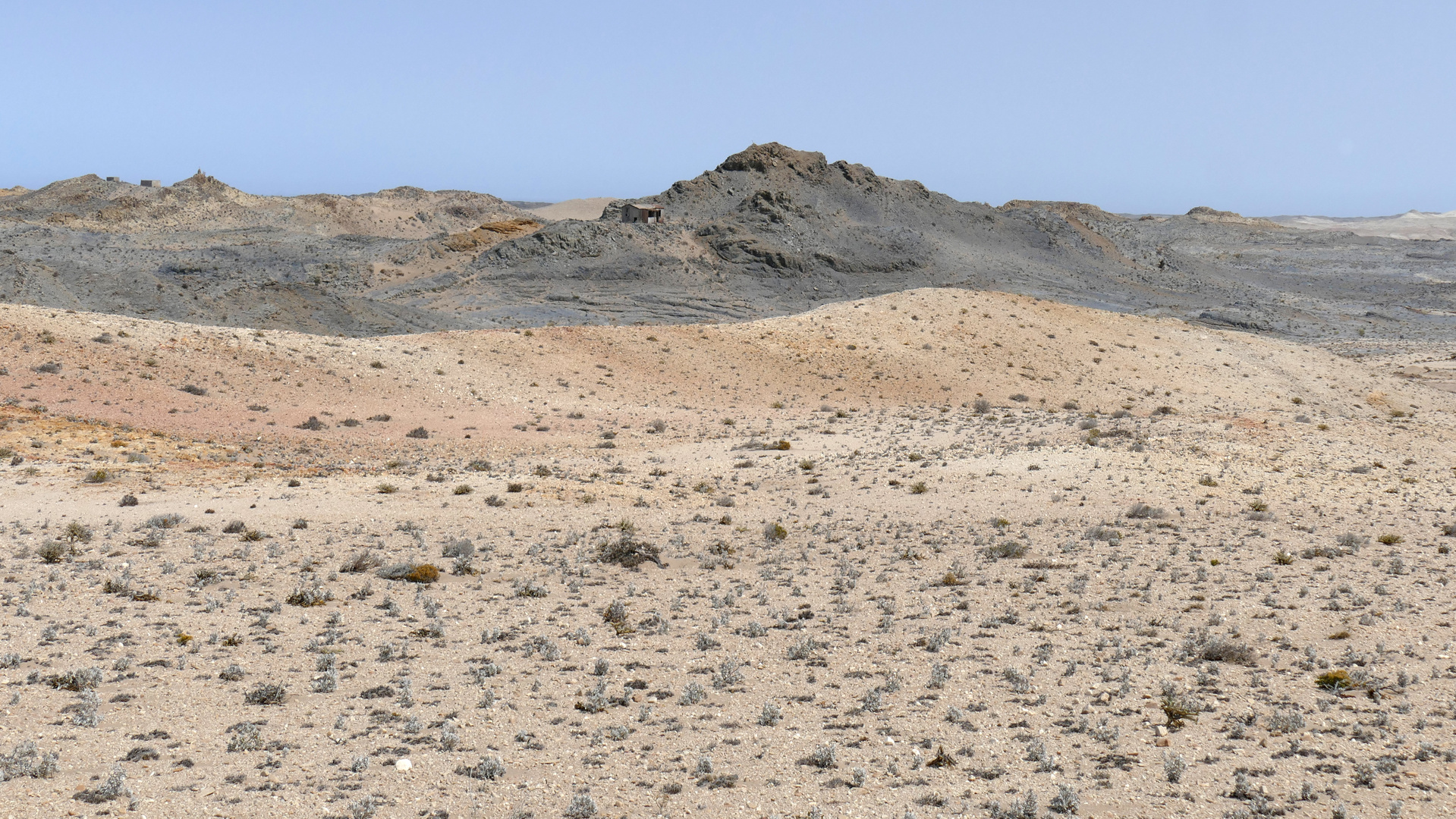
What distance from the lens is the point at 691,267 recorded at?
63.2 m

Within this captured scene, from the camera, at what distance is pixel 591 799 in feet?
24.9

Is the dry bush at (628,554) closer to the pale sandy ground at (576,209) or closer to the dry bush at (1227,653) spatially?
the dry bush at (1227,653)

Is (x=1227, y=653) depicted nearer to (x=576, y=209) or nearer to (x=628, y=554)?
(x=628, y=554)

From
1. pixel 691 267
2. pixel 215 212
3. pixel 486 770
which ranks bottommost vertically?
pixel 486 770

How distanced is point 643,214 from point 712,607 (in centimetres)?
5917

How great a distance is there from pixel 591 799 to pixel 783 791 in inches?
57.6

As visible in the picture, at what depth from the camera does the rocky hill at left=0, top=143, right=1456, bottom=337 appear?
47688 mm

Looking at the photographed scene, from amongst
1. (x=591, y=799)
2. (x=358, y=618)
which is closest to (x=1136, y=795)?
(x=591, y=799)

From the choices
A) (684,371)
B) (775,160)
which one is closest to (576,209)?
(775,160)

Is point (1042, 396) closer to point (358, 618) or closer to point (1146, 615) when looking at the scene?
point (1146, 615)

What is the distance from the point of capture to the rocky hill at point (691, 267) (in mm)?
47688

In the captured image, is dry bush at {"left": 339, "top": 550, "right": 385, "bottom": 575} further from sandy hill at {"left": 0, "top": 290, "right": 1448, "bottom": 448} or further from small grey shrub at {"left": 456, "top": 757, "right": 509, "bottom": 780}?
sandy hill at {"left": 0, "top": 290, "right": 1448, "bottom": 448}

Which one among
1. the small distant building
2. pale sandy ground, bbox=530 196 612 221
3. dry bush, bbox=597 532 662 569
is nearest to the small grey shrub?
dry bush, bbox=597 532 662 569

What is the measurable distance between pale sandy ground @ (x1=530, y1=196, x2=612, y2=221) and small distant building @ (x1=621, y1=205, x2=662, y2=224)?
70.8 m
